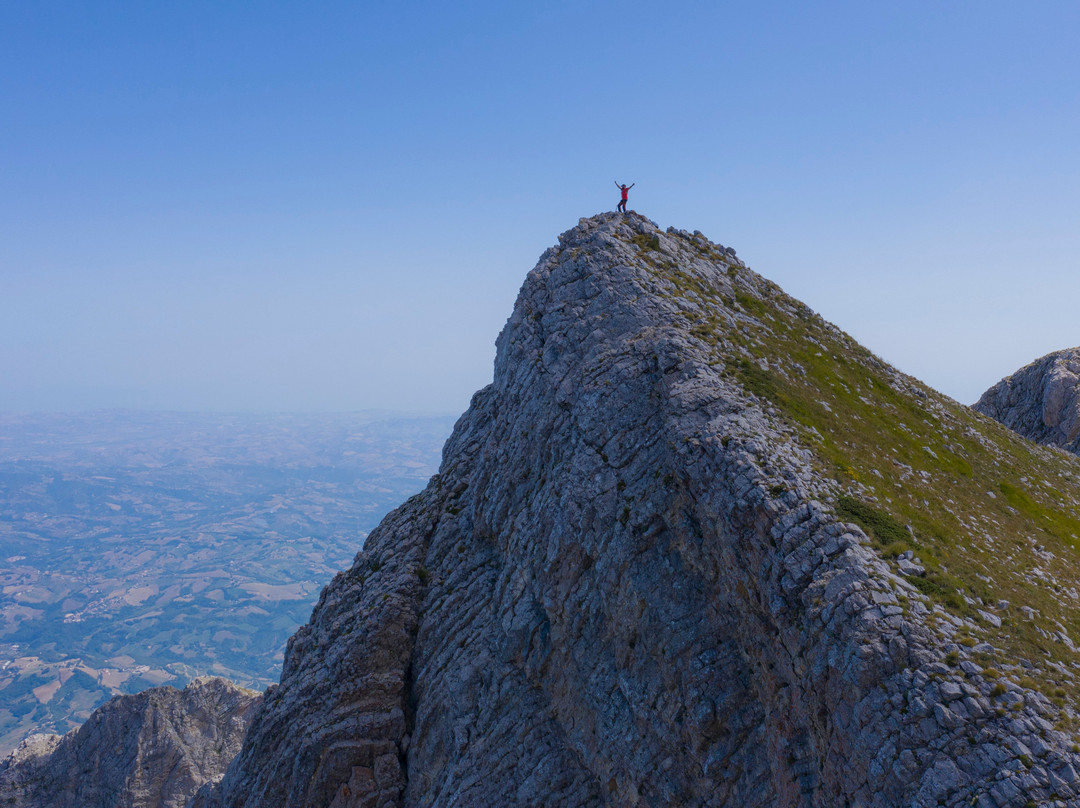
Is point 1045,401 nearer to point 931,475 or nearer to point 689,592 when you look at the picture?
point 931,475

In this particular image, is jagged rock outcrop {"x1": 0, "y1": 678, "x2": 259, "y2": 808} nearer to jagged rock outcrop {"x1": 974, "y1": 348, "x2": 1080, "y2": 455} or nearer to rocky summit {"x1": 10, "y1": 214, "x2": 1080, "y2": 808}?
rocky summit {"x1": 10, "y1": 214, "x2": 1080, "y2": 808}

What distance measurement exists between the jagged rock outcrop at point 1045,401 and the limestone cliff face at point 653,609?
102ft

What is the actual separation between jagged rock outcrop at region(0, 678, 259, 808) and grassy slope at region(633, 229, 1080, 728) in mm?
63702

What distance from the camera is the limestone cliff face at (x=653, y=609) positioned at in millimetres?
18797

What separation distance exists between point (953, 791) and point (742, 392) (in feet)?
55.6

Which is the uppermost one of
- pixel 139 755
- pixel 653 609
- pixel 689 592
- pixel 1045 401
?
pixel 1045 401

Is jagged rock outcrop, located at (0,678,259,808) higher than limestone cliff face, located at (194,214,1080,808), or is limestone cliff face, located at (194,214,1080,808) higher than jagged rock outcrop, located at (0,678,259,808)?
limestone cliff face, located at (194,214,1080,808)

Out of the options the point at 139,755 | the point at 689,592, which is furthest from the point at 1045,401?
the point at 139,755

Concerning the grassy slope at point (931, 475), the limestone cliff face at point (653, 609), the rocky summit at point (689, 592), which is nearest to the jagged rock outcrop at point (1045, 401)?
the grassy slope at point (931, 475)

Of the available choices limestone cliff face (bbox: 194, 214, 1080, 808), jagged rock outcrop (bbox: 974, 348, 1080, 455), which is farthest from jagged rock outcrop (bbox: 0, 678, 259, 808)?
jagged rock outcrop (bbox: 974, 348, 1080, 455)

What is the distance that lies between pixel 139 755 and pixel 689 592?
61.7 m

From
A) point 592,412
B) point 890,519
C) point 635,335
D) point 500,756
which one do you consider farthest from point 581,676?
point 635,335

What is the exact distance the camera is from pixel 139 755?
58.1m

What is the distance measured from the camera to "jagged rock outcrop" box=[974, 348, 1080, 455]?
62.5m
